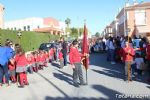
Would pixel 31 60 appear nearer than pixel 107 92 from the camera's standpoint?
No

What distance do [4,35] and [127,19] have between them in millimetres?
36971

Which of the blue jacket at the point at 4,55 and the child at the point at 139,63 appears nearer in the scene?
the blue jacket at the point at 4,55

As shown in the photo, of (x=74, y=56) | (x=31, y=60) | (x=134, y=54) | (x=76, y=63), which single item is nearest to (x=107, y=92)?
(x=76, y=63)

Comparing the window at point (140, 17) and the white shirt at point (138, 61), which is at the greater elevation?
the window at point (140, 17)

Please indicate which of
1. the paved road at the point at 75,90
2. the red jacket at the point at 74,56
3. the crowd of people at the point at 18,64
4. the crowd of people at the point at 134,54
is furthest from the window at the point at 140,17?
the red jacket at the point at 74,56

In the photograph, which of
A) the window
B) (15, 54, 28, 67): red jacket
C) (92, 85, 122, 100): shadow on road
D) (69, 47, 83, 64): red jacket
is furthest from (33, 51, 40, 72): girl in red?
the window

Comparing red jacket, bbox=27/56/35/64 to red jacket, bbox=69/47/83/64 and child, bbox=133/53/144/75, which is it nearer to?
child, bbox=133/53/144/75

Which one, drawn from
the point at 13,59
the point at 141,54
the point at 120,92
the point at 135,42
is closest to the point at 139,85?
the point at 120,92

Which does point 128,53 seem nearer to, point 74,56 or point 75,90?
point 74,56

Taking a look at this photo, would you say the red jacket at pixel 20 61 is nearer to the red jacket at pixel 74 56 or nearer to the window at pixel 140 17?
the red jacket at pixel 74 56

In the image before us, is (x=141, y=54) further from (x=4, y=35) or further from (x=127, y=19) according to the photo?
(x=127, y=19)

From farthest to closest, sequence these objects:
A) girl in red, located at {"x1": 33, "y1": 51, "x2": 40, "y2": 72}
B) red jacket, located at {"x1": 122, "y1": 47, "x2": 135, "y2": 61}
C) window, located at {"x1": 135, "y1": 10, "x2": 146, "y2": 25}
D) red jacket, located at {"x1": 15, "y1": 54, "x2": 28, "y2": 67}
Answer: window, located at {"x1": 135, "y1": 10, "x2": 146, "y2": 25} → girl in red, located at {"x1": 33, "y1": 51, "x2": 40, "y2": 72} → red jacket, located at {"x1": 15, "y1": 54, "x2": 28, "y2": 67} → red jacket, located at {"x1": 122, "y1": 47, "x2": 135, "y2": 61}

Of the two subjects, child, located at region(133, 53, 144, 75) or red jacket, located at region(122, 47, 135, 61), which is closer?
red jacket, located at region(122, 47, 135, 61)

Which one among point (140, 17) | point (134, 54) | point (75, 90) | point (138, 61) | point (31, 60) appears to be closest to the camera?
point (75, 90)
